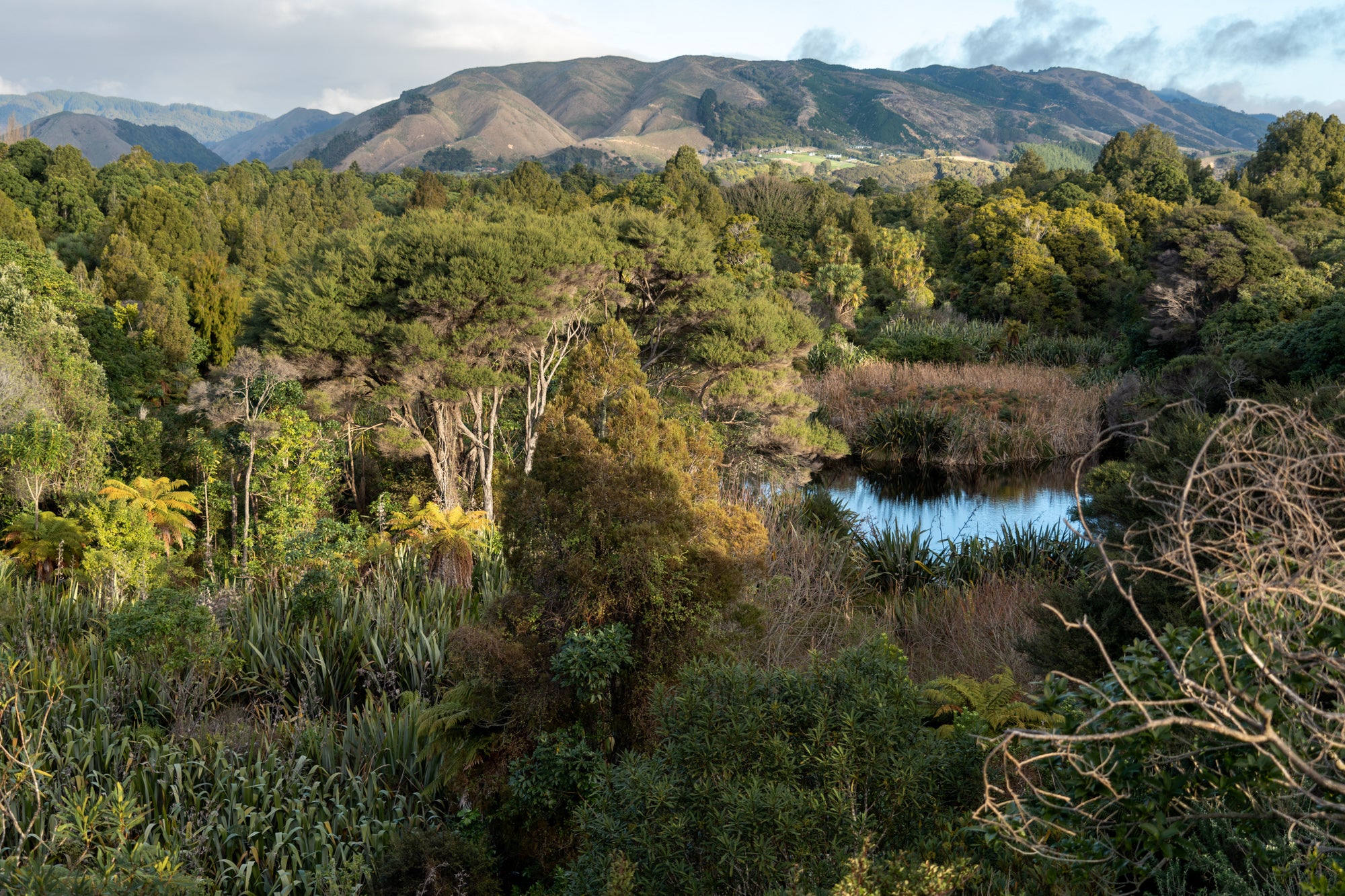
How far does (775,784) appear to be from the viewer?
2.77m

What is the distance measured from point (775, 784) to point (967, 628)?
4007mm

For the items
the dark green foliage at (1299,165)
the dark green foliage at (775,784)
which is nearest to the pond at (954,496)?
the dark green foliage at (775,784)

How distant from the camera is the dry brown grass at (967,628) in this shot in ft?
18.6

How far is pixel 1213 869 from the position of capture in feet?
7.56

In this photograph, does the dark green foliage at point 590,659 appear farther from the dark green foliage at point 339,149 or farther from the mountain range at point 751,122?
the dark green foliage at point 339,149

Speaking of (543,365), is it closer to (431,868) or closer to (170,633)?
(170,633)

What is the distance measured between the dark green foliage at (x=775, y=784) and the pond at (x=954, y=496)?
816 centimetres

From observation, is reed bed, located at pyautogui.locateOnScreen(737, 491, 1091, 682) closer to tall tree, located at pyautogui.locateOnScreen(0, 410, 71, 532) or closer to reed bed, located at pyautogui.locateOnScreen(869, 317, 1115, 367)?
tall tree, located at pyautogui.locateOnScreen(0, 410, 71, 532)

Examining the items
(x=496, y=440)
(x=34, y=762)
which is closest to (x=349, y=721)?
(x=34, y=762)

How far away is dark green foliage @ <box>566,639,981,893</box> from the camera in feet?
8.46

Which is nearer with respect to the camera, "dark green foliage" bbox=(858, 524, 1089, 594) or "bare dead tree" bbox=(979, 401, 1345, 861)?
"bare dead tree" bbox=(979, 401, 1345, 861)

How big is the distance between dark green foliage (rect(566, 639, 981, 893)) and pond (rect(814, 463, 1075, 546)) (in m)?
8.16

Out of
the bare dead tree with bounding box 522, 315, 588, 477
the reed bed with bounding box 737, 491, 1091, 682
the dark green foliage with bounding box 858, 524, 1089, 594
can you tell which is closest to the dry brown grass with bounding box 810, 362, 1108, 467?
the reed bed with bounding box 737, 491, 1091, 682

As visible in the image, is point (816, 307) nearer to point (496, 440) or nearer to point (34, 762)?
point (496, 440)
